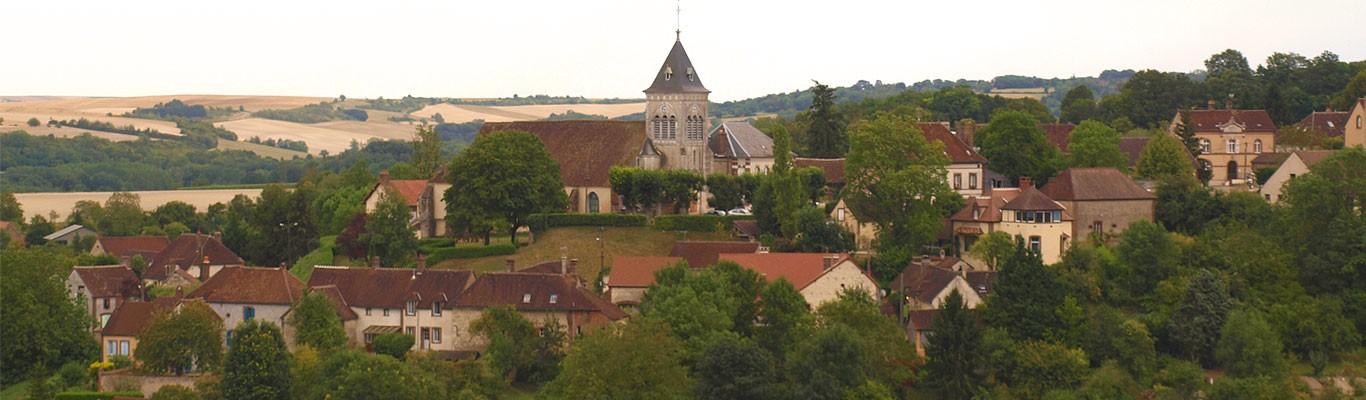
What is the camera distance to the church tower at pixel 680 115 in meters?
78.3

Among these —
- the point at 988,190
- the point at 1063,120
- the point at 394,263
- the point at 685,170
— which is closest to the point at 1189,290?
the point at 988,190

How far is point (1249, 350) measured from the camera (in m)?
54.2

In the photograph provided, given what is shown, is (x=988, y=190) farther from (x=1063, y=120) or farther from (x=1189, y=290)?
(x=1063, y=120)

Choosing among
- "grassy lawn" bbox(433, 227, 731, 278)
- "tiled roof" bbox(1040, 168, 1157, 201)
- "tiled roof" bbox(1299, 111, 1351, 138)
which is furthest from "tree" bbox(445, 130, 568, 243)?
"tiled roof" bbox(1299, 111, 1351, 138)

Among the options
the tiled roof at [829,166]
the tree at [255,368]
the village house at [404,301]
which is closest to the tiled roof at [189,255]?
the village house at [404,301]

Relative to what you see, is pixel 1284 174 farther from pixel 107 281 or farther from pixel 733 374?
pixel 107 281

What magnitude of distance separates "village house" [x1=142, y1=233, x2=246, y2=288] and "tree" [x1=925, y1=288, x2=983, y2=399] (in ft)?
116

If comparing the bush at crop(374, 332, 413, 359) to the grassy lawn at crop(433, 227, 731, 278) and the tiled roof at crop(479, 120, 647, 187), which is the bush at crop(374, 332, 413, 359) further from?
the tiled roof at crop(479, 120, 647, 187)

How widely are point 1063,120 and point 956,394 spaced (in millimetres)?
62641

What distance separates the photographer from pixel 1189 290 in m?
57.7

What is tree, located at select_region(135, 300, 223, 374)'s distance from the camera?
55.9m

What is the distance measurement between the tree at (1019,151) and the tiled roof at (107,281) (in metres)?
38.0

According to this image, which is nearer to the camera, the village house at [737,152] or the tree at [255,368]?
the tree at [255,368]

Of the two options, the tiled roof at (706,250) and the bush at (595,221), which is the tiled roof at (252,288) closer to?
the bush at (595,221)
